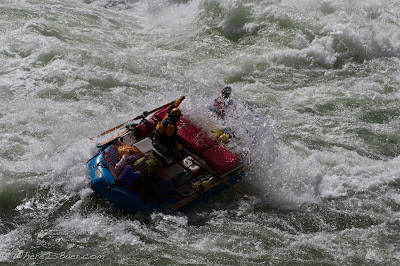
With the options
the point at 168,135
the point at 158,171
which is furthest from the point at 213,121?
the point at 158,171

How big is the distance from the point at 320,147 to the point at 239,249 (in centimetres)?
346

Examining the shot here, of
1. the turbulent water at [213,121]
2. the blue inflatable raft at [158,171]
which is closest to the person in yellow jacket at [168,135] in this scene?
the blue inflatable raft at [158,171]

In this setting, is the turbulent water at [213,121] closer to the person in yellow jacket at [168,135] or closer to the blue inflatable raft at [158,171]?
the blue inflatable raft at [158,171]

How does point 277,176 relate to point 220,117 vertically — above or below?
below

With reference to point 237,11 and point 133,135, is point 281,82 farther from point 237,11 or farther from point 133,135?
point 133,135

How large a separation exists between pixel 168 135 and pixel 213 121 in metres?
1.25

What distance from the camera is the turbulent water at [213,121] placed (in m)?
6.25

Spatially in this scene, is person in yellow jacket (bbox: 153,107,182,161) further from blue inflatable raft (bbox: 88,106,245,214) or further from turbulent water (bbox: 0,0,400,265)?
turbulent water (bbox: 0,0,400,265)

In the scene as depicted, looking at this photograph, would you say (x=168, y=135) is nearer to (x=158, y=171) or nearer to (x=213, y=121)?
(x=158, y=171)

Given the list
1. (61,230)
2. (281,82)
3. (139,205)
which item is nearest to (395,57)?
(281,82)

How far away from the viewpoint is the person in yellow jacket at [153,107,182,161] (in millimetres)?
6730

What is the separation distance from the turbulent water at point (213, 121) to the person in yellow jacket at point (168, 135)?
0.87m

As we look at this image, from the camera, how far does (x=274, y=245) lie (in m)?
6.24

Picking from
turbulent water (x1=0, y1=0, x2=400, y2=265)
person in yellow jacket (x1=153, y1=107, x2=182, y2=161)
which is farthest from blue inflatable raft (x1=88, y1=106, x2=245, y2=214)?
turbulent water (x1=0, y1=0, x2=400, y2=265)
